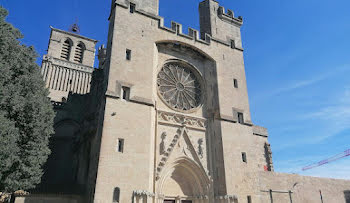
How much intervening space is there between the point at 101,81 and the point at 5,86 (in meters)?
5.74

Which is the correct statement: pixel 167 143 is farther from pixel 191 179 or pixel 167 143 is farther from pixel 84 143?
pixel 84 143

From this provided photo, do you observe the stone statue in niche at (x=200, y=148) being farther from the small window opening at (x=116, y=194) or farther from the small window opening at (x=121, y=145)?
the small window opening at (x=116, y=194)

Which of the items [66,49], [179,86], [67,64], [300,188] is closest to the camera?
[179,86]

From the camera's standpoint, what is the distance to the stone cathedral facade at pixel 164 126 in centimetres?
1148

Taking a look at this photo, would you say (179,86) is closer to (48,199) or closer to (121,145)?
(121,145)

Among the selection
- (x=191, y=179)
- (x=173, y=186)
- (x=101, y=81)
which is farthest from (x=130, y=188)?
(x=101, y=81)

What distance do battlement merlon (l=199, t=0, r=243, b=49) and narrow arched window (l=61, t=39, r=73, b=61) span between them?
59.3ft

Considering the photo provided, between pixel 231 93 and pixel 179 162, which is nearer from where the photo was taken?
pixel 179 162

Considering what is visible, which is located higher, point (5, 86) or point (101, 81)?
point (101, 81)

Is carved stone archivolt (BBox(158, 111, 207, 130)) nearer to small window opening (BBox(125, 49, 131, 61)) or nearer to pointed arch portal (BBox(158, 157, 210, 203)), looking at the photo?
pointed arch portal (BBox(158, 157, 210, 203))

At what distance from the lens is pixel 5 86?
28.4 feet

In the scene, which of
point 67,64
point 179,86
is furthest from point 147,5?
point 67,64

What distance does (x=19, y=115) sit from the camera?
910cm

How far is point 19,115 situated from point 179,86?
916 centimetres
